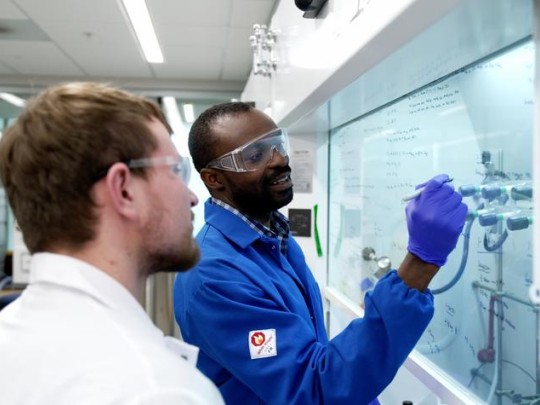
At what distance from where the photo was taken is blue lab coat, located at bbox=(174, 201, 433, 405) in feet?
3.00

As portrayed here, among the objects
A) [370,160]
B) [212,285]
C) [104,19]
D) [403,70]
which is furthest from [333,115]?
[104,19]

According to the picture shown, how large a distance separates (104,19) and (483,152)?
2650mm

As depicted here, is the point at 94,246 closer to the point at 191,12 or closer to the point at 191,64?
the point at 191,12

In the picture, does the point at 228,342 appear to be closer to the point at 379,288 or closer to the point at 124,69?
the point at 379,288

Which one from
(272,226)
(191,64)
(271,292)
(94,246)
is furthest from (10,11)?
(94,246)

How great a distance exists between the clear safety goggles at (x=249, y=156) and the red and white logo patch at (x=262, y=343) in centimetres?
47

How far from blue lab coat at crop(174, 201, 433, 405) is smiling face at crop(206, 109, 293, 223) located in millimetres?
69

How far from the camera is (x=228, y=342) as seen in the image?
104 centimetres

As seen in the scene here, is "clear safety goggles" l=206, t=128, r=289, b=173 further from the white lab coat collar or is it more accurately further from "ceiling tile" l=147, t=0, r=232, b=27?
"ceiling tile" l=147, t=0, r=232, b=27

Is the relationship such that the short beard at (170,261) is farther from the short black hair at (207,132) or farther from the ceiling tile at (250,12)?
the ceiling tile at (250,12)

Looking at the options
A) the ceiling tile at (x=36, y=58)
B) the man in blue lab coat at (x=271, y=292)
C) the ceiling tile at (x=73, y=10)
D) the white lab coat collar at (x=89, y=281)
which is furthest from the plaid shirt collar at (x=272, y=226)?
the ceiling tile at (x=36, y=58)

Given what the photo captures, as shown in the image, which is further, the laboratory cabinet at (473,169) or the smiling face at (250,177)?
the smiling face at (250,177)

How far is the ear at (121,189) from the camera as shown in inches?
26.1

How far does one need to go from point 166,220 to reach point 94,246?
0.39ft
